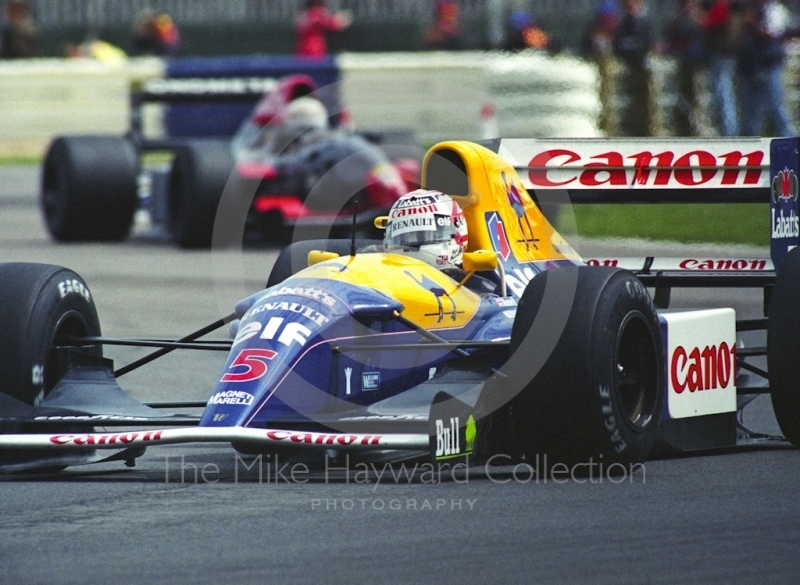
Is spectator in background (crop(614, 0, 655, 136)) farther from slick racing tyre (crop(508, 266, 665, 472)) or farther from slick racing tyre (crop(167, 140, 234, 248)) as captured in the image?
slick racing tyre (crop(508, 266, 665, 472))

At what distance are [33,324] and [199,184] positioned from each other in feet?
30.2

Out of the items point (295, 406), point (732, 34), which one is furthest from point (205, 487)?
point (732, 34)

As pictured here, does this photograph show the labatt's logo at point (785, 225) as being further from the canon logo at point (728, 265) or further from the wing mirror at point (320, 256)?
the wing mirror at point (320, 256)

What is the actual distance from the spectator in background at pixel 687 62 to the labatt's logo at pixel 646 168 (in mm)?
12307

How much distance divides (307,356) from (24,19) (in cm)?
2404

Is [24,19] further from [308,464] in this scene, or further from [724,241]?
[308,464]

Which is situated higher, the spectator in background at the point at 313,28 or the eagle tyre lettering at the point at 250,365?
the spectator in background at the point at 313,28

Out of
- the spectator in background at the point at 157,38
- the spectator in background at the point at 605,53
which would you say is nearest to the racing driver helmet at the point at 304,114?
the spectator in background at the point at 605,53

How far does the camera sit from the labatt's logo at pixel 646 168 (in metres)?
7.85

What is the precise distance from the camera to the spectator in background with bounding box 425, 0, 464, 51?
27.3 metres

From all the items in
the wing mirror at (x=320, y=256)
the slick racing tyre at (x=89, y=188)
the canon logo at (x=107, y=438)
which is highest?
the wing mirror at (x=320, y=256)

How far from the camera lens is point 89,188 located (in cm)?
1636

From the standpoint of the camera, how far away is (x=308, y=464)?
6.23 m

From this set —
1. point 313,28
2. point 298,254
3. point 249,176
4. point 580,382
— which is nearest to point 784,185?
point 298,254
